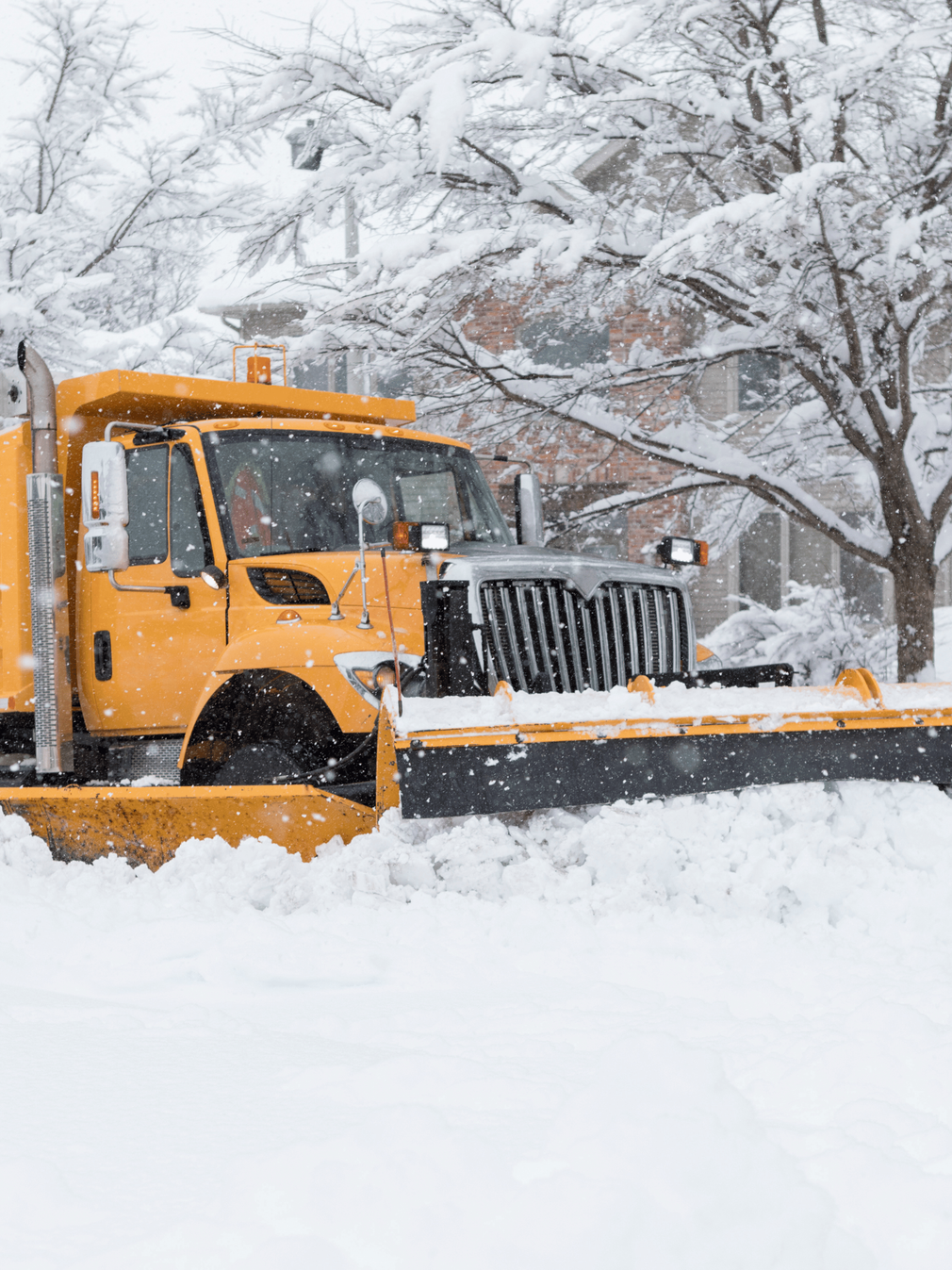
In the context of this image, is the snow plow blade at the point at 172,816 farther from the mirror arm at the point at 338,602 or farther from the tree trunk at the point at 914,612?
the tree trunk at the point at 914,612

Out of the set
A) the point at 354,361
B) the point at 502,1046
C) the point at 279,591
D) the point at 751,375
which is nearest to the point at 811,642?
the point at 354,361

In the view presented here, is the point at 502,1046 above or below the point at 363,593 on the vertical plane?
below

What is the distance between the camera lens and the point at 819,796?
4.67 m

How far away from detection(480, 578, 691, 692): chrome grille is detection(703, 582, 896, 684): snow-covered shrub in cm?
610

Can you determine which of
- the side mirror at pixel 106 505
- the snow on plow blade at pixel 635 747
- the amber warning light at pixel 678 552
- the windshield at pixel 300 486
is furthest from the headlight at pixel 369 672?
the amber warning light at pixel 678 552

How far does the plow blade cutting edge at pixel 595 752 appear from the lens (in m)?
4.48

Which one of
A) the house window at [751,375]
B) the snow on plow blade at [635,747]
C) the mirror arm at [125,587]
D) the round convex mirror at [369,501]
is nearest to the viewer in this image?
the snow on plow blade at [635,747]

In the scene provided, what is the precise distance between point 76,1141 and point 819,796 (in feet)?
9.54

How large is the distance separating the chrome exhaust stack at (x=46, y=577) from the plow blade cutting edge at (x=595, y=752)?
1.43m

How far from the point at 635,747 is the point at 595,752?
0.15m

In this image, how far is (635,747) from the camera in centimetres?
458

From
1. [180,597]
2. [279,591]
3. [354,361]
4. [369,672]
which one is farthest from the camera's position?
[354,361]

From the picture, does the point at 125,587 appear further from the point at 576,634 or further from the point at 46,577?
the point at 576,634

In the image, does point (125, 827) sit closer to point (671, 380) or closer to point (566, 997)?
point (566, 997)
